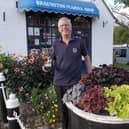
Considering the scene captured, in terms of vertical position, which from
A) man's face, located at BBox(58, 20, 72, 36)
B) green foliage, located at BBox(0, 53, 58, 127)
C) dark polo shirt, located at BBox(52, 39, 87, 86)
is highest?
man's face, located at BBox(58, 20, 72, 36)

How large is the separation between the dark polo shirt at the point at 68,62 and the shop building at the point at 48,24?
6.25 metres

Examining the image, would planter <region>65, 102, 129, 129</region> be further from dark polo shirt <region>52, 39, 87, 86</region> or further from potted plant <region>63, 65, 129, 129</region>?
dark polo shirt <region>52, 39, 87, 86</region>

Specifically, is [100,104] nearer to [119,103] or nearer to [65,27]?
[119,103]

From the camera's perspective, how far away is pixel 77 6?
1104 cm

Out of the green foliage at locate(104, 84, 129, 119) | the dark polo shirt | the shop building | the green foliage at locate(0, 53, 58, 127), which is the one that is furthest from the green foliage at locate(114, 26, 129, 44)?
the green foliage at locate(104, 84, 129, 119)

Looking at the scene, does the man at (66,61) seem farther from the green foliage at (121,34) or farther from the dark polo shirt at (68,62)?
the green foliage at (121,34)

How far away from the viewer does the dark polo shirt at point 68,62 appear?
3.62 metres

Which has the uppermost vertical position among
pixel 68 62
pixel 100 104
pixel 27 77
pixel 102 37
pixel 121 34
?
pixel 121 34

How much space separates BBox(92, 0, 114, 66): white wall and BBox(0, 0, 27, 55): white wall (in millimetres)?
3671

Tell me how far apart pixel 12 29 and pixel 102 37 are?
4844mm

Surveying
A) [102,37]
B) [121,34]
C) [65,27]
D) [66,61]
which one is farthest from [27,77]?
[121,34]

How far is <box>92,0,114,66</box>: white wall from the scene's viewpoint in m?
12.8

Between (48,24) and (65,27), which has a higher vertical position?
(48,24)

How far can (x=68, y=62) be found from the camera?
3621 mm
